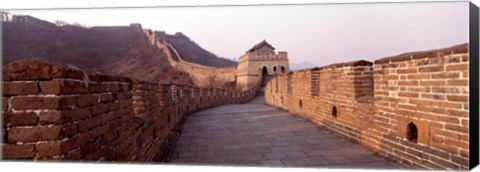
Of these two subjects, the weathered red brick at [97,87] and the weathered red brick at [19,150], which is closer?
the weathered red brick at [19,150]

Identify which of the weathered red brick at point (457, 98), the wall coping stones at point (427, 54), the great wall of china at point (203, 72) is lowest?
the weathered red brick at point (457, 98)

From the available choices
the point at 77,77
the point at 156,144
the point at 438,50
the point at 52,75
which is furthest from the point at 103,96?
the point at 438,50

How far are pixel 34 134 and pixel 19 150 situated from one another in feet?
0.51

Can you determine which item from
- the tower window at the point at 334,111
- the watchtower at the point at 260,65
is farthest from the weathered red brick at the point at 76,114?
the watchtower at the point at 260,65

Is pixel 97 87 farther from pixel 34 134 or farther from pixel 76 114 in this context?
pixel 34 134

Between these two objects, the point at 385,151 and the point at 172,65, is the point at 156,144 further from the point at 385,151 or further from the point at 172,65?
the point at 172,65

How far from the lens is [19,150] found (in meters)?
2.23

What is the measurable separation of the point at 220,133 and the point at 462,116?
3.97 meters

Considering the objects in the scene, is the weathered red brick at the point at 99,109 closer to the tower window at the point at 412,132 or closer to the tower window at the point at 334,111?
the tower window at the point at 412,132

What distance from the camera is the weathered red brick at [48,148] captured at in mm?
2183

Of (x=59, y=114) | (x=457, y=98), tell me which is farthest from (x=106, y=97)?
(x=457, y=98)

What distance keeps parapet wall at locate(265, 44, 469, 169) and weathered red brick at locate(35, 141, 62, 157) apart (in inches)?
119

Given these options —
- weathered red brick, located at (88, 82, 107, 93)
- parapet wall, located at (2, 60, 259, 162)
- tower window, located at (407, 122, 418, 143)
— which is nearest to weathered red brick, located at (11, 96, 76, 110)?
parapet wall, located at (2, 60, 259, 162)

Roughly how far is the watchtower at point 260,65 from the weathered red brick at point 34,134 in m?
33.7
